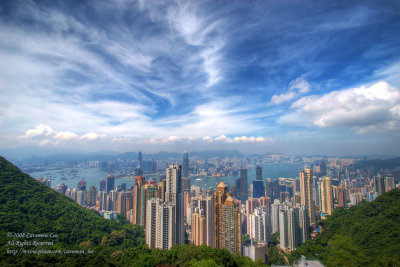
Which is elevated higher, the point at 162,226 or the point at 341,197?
the point at 162,226

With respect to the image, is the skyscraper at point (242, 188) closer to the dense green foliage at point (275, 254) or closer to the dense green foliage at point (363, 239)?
the dense green foliage at point (363, 239)

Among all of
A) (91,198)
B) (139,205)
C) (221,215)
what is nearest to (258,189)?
(139,205)

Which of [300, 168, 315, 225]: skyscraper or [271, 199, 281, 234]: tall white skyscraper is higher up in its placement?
[300, 168, 315, 225]: skyscraper

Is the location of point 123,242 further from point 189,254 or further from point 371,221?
point 371,221

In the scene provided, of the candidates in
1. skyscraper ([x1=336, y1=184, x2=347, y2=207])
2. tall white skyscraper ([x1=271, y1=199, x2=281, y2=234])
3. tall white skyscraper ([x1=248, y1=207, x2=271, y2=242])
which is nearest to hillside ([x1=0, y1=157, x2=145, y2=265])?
tall white skyscraper ([x1=248, y1=207, x2=271, y2=242])

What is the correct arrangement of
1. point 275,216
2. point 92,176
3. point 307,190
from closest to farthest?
point 275,216 → point 307,190 → point 92,176

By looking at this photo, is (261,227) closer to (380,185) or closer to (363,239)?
(363,239)

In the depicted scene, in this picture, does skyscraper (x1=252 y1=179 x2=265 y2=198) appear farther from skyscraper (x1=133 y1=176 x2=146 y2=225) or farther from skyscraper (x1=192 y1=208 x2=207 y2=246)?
skyscraper (x1=192 y1=208 x2=207 y2=246)
